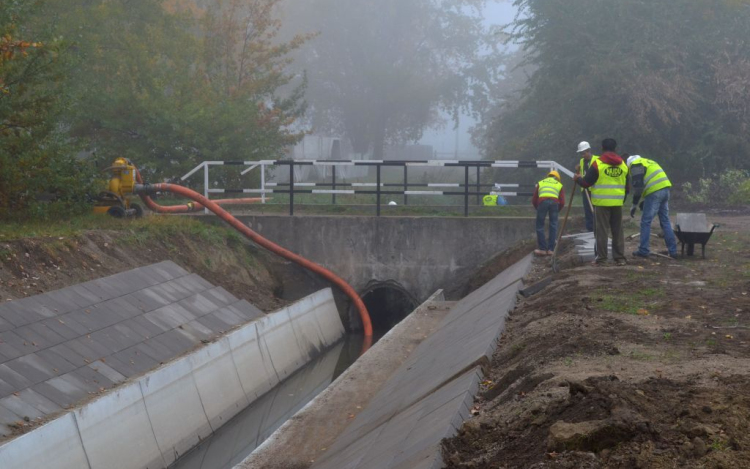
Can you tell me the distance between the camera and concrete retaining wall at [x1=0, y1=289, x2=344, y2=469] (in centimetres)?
940

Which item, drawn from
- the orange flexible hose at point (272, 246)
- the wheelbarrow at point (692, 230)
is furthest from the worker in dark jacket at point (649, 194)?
the orange flexible hose at point (272, 246)

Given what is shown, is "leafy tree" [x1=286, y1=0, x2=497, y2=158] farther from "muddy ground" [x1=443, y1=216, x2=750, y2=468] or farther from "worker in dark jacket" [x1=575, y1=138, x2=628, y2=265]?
"muddy ground" [x1=443, y1=216, x2=750, y2=468]

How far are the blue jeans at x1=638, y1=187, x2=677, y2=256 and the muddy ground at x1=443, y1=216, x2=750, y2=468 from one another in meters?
2.02

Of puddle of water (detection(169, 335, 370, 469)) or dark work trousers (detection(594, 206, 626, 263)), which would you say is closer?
puddle of water (detection(169, 335, 370, 469))

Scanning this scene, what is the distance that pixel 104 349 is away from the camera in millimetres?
11836

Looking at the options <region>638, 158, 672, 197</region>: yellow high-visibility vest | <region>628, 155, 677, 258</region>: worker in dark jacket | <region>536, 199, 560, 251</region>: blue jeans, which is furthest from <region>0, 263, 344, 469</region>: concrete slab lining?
<region>638, 158, 672, 197</region>: yellow high-visibility vest

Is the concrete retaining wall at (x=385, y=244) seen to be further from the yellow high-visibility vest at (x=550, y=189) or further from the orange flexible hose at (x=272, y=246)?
the yellow high-visibility vest at (x=550, y=189)

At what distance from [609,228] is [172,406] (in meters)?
6.79

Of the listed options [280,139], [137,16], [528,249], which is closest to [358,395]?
[528,249]

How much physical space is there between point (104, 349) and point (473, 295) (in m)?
7.71

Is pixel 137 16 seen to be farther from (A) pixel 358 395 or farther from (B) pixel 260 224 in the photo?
(A) pixel 358 395

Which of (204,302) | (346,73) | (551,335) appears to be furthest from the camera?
(346,73)

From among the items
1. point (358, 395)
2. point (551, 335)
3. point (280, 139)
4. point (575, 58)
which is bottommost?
point (358, 395)

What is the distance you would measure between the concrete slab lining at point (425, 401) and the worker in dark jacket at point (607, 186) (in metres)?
1.61
